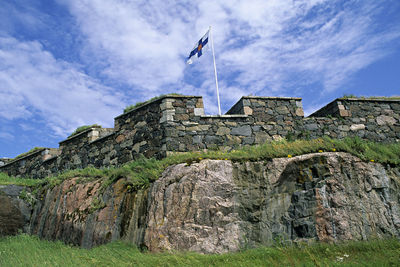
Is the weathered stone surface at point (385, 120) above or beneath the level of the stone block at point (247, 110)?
beneath

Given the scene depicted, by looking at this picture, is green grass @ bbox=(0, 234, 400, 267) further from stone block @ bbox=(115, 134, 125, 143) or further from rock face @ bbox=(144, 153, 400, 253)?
stone block @ bbox=(115, 134, 125, 143)

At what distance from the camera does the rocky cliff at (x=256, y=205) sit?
647cm

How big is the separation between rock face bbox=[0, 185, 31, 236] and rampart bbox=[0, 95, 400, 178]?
1.85 m

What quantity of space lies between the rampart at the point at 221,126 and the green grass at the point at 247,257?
3.30 m

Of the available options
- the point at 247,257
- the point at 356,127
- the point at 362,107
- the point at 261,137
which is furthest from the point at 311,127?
the point at 247,257

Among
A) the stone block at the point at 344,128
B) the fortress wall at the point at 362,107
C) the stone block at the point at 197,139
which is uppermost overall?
the fortress wall at the point at 362,107

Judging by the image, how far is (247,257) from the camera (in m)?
5.93

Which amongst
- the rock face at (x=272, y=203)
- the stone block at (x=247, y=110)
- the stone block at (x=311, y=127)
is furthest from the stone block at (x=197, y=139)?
the stone block at (x=311, y=127)

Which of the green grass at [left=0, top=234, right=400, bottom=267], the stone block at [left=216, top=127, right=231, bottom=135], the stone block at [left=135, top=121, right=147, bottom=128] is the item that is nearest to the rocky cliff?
the green grass at [left=0, top=234, right=400, bottom=267]

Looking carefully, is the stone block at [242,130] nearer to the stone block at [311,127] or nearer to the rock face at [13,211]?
the stone block at [311,127]

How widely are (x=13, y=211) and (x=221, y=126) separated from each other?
6.24 meters

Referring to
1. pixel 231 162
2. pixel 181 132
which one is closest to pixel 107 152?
pixel 181 132

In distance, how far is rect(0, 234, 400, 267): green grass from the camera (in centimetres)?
546

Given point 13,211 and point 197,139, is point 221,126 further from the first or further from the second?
point 13,211
